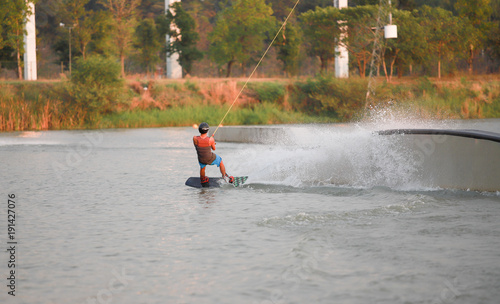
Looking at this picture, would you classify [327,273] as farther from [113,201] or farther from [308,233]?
[113,201]

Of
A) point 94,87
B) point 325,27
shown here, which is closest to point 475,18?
point 325,27

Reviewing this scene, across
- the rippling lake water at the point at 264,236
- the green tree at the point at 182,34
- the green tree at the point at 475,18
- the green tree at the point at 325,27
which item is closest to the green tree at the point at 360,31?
the green tree at the point at 325,27

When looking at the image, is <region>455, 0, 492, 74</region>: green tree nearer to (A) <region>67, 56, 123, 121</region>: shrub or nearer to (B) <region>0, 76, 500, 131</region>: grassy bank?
(B) <region>0, 76, 500, 131</region>: grassy bank

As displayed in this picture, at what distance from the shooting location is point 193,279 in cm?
726

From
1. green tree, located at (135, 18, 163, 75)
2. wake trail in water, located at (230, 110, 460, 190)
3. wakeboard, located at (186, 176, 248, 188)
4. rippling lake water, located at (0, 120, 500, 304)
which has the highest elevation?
green tree, located at (135, 18, 163, 75)

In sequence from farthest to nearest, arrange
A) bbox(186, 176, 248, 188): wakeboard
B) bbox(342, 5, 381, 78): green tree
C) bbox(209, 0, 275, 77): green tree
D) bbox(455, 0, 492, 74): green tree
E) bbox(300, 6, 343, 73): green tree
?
bbox(209, 0, 275, 77): green tree < bbox(300, 6, 343, 73): green tree < bbox(455, 0, 492, 74): green tree < bbox(342, 5, 381, 78): green tree < bbox(186, 176, 248, 188): wakeboard

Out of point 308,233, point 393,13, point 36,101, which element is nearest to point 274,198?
point 308,233

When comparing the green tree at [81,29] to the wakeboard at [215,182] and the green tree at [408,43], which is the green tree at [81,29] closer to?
the green tree at [408,43]

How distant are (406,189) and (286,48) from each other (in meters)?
49.8

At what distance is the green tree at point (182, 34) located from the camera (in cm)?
6006

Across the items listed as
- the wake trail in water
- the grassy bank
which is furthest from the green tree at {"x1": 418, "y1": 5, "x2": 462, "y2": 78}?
the wake trail in water

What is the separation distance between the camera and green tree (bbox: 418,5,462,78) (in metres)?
53.5

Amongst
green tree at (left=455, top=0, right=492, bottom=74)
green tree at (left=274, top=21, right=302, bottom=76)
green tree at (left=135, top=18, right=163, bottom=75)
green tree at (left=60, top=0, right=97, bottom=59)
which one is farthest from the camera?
green tree at (left=135, top=18, right=163, bottom=75)

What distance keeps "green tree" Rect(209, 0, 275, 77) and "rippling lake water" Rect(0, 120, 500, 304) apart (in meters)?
47.4
